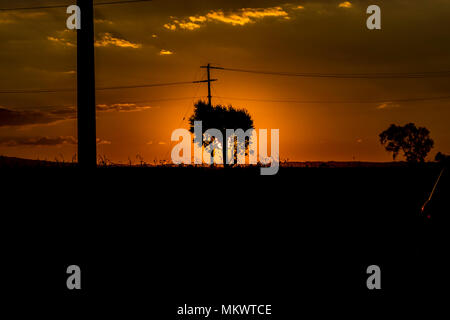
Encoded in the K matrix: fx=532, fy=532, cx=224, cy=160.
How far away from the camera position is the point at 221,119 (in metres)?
67.3

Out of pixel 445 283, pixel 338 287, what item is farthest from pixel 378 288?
pixel 445 283

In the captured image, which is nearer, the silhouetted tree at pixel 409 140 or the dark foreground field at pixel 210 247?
the dark foreground field at pixel 210 247

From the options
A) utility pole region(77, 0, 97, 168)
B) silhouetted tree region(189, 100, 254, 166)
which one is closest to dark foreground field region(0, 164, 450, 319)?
utility pole region(77, 0, 97, 168)

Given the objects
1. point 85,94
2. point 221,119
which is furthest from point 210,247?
point 221,119

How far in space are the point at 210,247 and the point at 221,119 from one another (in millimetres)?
56715

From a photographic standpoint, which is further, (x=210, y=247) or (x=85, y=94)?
(x=210, y=247)

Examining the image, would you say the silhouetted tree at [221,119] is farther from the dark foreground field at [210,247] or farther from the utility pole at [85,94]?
the utility pole at [85,94]

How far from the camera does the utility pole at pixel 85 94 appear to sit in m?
9.52

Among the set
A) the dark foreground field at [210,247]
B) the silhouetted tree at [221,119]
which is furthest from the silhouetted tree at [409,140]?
the dark foreground field at [210,247]

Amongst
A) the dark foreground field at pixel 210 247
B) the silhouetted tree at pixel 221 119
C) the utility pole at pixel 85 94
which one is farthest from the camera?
the silhouetted tree at pixel 221 119

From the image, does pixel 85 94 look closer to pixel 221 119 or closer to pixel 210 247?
pixel 210 247

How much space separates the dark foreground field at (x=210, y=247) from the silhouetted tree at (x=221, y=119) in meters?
46.2
